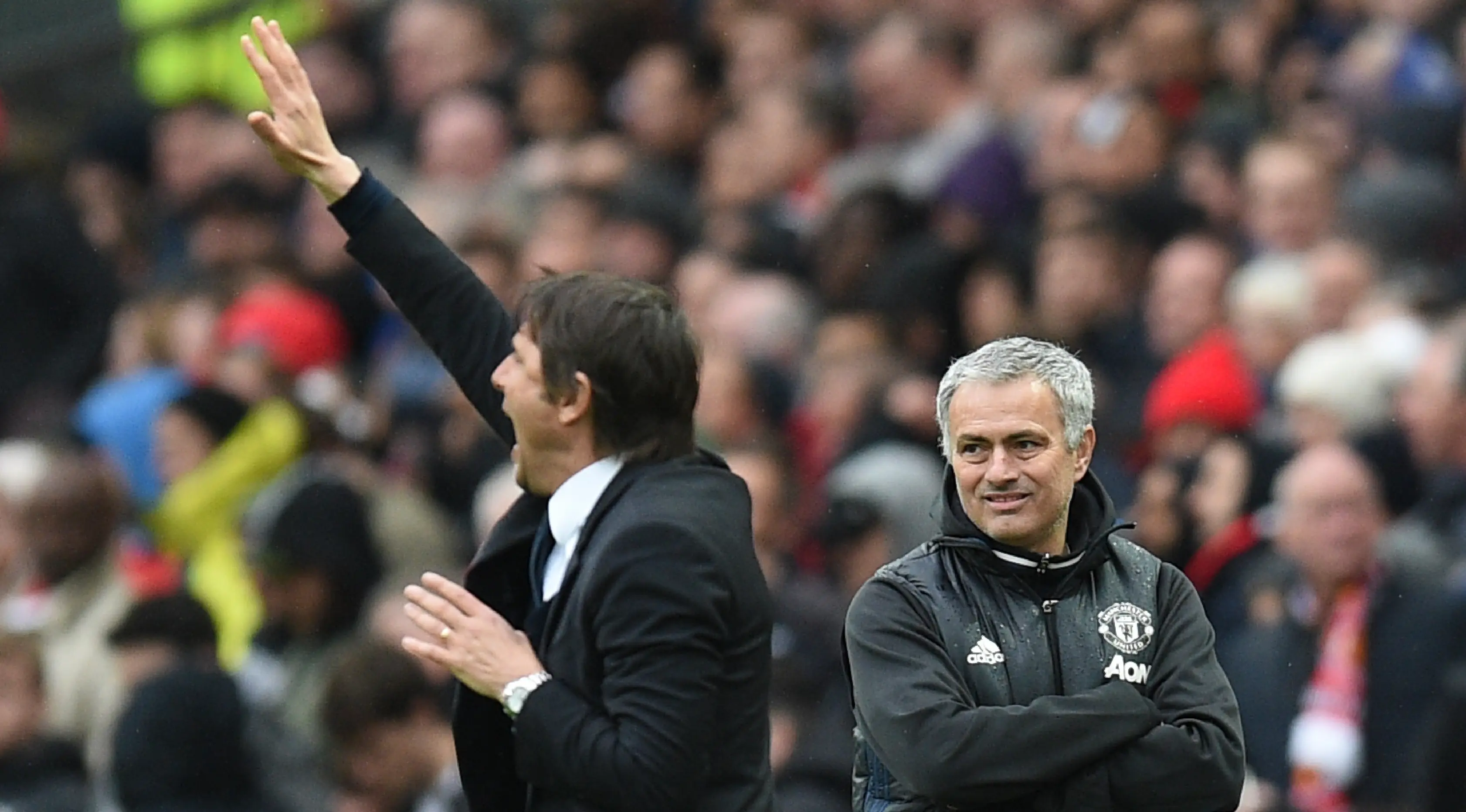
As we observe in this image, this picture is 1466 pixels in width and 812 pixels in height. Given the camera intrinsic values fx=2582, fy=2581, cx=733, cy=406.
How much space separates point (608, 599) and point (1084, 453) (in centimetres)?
79

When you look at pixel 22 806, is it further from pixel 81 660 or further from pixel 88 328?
pixel 88 328

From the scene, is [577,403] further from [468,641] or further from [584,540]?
[468,641]

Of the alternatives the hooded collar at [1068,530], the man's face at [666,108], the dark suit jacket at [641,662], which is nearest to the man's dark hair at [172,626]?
the dark suit jacket at [641,662]

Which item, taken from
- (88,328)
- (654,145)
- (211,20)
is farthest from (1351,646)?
(211,20)

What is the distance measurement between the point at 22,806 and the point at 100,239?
6.61m

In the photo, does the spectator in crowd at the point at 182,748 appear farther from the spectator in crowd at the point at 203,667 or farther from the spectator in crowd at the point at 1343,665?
the spectator in crowd at the point at 1343,665

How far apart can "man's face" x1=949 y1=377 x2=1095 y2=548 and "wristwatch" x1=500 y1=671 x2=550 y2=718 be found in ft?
2.39

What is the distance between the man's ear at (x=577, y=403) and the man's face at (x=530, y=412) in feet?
0.04

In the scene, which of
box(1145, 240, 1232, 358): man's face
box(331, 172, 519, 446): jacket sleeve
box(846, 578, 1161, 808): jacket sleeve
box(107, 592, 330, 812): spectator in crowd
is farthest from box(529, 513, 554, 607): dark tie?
box(1145, 240, 1232, 358): man's face

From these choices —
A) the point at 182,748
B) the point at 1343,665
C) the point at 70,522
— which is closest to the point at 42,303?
the point at 70,522

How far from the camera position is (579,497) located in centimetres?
420

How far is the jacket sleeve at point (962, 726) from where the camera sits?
151 inches

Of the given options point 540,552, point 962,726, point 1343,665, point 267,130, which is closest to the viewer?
point 962,726

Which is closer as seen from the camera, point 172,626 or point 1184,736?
point 1184,736
